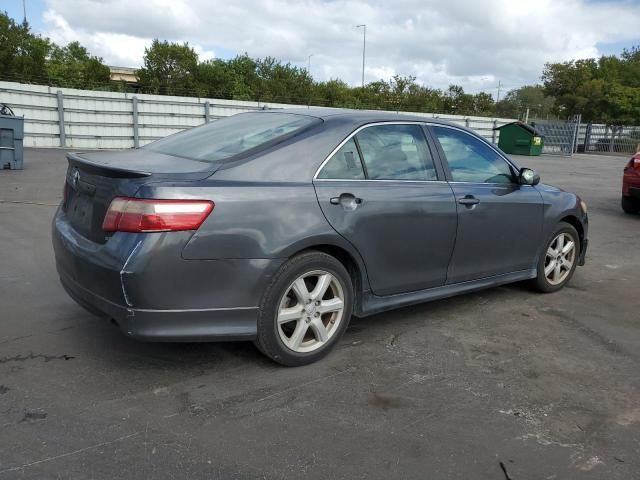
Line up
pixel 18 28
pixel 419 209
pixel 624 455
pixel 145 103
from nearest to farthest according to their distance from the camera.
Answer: pixel 624 455 < pixel 419 209 < pixel 145 103 < pixel 18 28

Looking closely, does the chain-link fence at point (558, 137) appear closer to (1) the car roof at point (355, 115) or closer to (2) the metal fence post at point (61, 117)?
(2) the metal fence post at point (61, 117)

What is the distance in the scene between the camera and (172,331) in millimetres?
3053

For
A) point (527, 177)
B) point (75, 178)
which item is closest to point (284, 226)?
point (75, 178)

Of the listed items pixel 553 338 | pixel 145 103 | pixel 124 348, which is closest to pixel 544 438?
pixel 553 338

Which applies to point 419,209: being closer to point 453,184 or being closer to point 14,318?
point 453,184

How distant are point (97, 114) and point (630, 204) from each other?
55.6 ft

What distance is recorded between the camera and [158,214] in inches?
115

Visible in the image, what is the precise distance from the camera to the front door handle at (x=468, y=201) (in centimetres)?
420

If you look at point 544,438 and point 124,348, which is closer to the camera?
point 544,438

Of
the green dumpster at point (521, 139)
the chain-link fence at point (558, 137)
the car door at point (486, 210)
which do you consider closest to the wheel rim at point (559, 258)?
the car door at point (486, 210)

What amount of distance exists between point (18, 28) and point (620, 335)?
37.3 meters

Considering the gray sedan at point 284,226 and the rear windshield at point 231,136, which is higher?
the rear windshield at point 231,136

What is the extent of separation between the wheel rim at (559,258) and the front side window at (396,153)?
1.74 metres

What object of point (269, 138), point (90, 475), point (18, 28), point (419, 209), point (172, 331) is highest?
point (18, 28)
